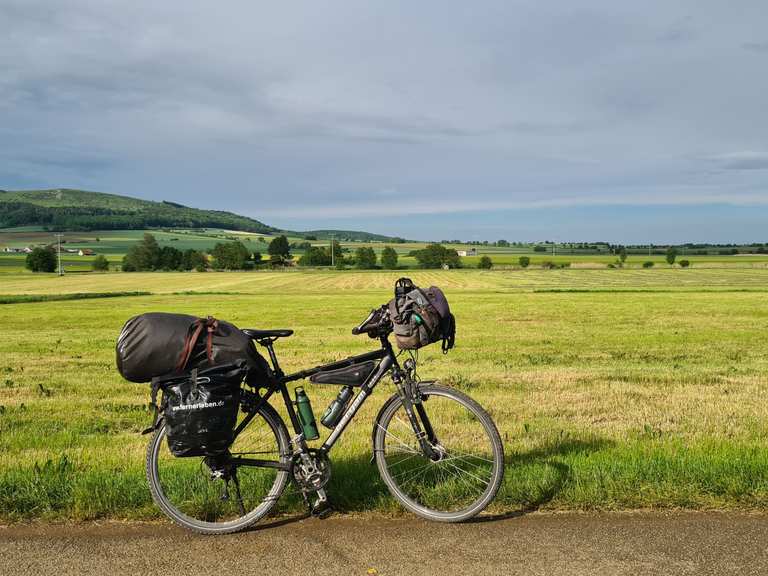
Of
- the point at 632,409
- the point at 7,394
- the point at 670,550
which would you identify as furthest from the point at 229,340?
the point at 7,394

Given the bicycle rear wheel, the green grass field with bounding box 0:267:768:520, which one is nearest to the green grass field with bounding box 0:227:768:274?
the green grass field with bounding box 0:267:768:520

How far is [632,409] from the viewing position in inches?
379

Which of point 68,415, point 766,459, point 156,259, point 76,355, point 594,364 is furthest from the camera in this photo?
point 156,259

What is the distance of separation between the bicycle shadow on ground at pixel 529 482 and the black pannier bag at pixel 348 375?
4.70 ft

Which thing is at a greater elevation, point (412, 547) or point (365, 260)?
point (365, 260)

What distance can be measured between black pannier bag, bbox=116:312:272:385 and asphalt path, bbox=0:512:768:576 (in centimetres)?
126

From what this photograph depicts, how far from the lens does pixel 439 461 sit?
16.4ft

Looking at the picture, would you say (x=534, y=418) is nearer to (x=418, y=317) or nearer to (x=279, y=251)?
(x=418, y=317)

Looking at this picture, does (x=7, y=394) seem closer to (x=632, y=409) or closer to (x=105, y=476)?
(x=105, y=476)

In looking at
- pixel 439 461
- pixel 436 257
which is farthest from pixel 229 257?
pixel 439 461

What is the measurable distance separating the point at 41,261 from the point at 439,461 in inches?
5246

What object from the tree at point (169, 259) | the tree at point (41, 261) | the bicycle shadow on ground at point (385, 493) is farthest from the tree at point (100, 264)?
the bicycle shadow on ground at point (385, 493)

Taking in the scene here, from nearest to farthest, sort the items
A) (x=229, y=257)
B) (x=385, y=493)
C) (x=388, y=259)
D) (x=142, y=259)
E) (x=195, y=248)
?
(x=385, y=493)
(x=142, y=259)
(x=229, y=257)
(x=388, y=259)
(x=195, y=248)

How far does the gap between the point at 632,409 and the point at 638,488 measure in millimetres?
4827
